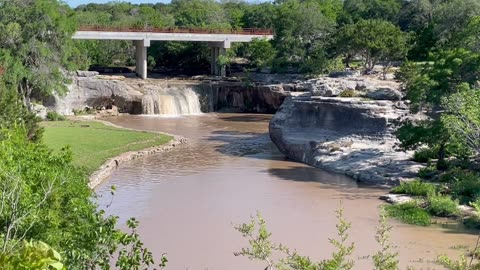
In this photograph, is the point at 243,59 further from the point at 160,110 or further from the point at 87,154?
the point at 87,154

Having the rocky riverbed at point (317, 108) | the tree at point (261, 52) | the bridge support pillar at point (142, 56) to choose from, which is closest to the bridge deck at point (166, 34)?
the bridge support pillar at point (142, 56)

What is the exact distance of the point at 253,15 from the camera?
68.0 metres

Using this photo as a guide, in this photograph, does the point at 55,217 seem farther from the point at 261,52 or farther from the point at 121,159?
the point at 261,52

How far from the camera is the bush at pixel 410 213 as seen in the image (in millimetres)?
19375

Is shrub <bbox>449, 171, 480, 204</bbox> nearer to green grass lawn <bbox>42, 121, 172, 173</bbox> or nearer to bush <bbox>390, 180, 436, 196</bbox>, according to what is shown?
bush <bbox>390, 180, 436, 196</bbox>

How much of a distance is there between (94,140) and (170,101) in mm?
14860

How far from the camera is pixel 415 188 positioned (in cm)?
2231

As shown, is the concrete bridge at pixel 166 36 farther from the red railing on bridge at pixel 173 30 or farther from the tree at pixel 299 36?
the tree at pixel 299 36

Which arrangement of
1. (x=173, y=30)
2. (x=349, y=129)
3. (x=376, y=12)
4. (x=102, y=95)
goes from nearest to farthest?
A: (x=349, y=129), (x=102, y=95), (x=173, y=30), (x=376, y=12)

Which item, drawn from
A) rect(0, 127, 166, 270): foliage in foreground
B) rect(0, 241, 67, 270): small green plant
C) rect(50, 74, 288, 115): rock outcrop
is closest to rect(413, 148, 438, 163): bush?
rect(0, 127, 166, 270): foliage in foreground

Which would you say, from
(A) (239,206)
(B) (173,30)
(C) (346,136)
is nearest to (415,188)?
(A) (239,206)

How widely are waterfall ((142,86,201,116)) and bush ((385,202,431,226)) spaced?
89.2ft

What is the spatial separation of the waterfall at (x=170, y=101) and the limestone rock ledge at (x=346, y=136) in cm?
1397

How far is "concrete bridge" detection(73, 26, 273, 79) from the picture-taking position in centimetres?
4953
